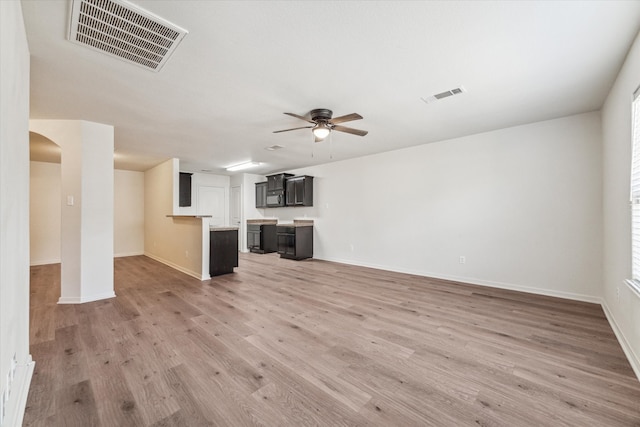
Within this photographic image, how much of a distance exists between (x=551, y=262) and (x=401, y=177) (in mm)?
2661

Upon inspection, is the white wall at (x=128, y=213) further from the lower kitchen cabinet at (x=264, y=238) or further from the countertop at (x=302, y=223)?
the countertop at (x=302, y=223)

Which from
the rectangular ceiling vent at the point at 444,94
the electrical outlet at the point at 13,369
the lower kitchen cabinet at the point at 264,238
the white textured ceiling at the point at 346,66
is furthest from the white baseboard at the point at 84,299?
the rectangular ceiling vent at the point at 444,94

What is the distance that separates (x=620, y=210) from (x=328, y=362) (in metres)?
3.14

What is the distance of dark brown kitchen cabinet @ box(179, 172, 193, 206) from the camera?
23.0 feet

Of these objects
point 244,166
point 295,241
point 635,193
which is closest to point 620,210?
point 635,193

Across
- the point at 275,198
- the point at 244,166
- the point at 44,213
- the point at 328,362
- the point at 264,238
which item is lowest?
the point at 328,362

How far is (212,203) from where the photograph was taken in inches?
321

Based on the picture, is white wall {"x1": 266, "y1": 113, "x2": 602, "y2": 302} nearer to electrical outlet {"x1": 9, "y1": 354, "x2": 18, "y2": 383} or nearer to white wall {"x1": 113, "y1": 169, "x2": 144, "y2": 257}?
electrical outlet {"x1": 9, "y1": 354, "x2": 18, "y2": 383}

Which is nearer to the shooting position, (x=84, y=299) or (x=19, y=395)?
(x=19, y=395)

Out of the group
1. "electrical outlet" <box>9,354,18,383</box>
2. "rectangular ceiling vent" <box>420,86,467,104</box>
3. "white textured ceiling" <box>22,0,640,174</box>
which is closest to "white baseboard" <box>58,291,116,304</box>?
"electrical outlet" <box>9,354,18,383</box>

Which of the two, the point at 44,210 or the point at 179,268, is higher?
the point at 44,210

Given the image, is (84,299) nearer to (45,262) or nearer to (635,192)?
(45,262)

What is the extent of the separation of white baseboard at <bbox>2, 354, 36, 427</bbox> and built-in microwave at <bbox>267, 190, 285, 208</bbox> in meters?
5.83

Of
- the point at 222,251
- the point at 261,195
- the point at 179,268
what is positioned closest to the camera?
the point at 222,251
